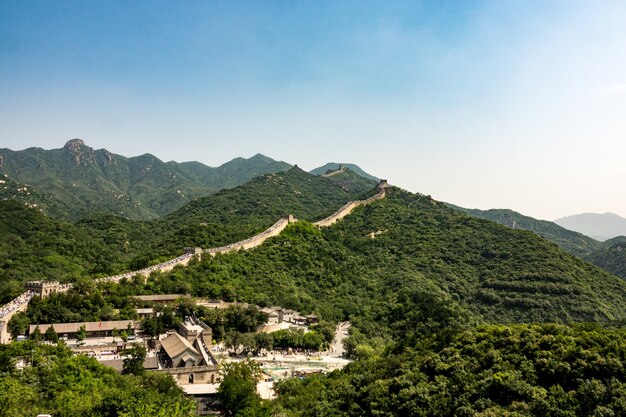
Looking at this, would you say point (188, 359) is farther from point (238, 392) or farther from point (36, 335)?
point (36, 335)

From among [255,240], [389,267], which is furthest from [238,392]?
[389,267]

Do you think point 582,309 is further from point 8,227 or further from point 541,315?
point 8,227

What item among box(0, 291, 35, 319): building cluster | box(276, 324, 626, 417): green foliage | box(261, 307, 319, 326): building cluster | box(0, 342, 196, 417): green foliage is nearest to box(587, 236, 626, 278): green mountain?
box(261, 307, 319, 326): building cluster

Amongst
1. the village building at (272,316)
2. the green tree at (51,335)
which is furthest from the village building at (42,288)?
the village building at (272,316)

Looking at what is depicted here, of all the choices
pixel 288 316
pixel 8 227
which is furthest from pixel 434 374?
pixel 8 227

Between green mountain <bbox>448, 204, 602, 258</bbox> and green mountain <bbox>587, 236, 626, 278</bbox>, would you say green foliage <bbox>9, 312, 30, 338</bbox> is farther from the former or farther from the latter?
green mountain <bbox>448, 204, 602, 258</bbox>
